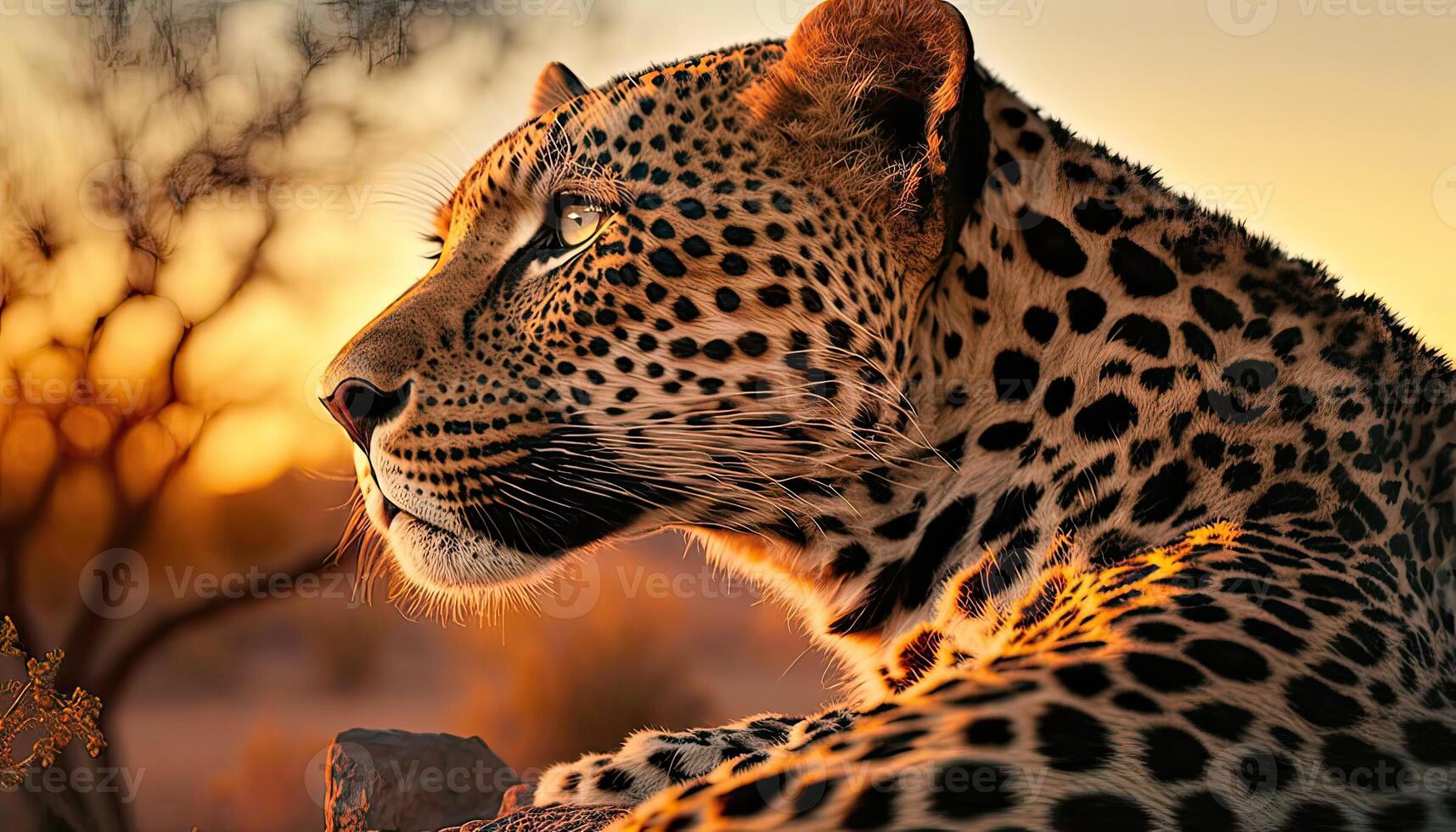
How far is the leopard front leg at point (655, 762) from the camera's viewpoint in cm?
349

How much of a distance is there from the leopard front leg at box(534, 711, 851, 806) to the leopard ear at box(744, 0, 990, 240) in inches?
59.8

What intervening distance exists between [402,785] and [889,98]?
5168 millimetres

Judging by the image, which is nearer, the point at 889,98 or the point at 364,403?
the point at 889,98

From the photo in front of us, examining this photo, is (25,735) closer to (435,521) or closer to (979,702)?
(435,521)

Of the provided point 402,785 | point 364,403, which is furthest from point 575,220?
point 402,785

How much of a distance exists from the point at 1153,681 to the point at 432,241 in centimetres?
332

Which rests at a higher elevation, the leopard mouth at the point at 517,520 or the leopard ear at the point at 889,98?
the leopard ear at the point at 889,98

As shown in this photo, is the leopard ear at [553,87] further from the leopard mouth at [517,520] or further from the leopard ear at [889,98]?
the leopard mouth at [517,520]

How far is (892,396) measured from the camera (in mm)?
3535

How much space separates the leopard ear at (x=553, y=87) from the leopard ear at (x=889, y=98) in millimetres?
1564

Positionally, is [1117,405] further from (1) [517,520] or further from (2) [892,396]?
(1) [517,520]

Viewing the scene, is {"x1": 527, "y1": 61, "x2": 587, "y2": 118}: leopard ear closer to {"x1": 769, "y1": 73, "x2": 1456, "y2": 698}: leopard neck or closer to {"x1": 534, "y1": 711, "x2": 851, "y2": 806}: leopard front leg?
{"x1": 769, "y1": 73, "x2": 1456, "y2": 698}: leopard neck

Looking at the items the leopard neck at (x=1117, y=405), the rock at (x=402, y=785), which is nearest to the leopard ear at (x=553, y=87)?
the leopard neck at (x=1117, y=405)

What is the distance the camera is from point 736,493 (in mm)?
3791
